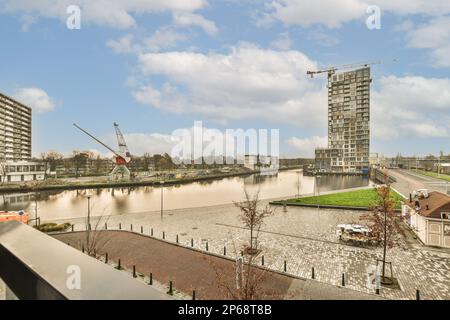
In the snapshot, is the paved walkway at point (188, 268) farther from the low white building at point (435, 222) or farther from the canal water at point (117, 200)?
the low white building at point (435, 222)

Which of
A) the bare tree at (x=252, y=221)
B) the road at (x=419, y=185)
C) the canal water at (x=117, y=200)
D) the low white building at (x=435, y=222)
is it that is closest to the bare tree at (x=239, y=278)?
the bare tree at (x=252, y=221)

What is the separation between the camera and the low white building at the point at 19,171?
77312mm

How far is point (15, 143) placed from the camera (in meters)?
106

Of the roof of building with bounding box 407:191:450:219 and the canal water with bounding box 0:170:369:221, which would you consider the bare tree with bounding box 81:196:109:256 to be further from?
the roof of building with bounding box 407:191:450:219

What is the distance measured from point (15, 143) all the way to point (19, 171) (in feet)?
106

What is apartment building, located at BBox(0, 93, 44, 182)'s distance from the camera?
80.7 meters

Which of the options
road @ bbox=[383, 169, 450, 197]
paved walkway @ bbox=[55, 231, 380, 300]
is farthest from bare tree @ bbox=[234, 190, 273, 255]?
road @ bbox=[383, 169, 450, 197]

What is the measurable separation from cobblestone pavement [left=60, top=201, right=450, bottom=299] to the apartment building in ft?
237

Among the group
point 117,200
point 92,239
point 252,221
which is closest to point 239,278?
point 252,221

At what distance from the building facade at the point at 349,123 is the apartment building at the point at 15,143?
409ft

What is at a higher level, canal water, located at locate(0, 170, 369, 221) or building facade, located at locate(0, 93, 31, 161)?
building facade, located at locate(0, 93, 31, 161)

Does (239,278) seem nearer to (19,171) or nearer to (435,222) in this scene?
(435,222)
